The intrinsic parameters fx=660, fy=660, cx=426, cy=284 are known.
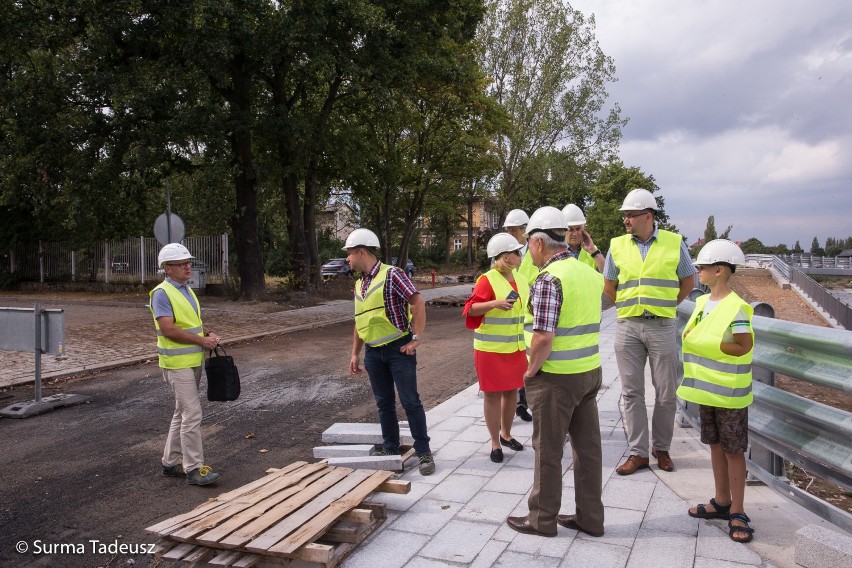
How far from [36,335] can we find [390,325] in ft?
17.5

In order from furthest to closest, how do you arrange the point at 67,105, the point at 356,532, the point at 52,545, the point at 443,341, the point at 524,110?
the point at 524,110, the point at 67,105, the point at 443,341, the point at 52,545, the point at 356,532

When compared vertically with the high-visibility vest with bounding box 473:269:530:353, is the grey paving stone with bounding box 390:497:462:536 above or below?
below

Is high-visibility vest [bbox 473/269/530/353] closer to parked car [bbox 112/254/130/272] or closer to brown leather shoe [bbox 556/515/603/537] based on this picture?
brown leather shoe [bbox 556/515/603/537]

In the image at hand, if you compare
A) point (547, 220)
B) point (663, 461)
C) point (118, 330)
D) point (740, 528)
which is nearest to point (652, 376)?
point (663, 461)

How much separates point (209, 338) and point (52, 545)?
6.34 ft

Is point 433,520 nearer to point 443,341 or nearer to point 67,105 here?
point 443,341

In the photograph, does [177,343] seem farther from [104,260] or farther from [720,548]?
[104,260]

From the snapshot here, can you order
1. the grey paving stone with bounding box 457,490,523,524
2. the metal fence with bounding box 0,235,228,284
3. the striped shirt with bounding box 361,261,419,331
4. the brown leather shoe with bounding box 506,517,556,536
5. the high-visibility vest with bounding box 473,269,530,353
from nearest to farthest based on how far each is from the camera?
the brown leather shoe with bounding box 506,517,556,536 < the grey paving stone with bounding box 457,490,523,524 < the striped shirt with bounding box 361,261,419,331 < the high-visibility vest with bounding box 473,269,530,353 < the metal fence with bounding box 0,235,228,284

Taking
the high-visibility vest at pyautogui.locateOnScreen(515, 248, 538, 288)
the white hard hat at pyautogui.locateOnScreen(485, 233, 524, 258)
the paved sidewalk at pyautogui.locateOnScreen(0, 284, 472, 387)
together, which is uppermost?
the white hard hat at pyautogui.locateOnScreen(485, 233, 524, 258)

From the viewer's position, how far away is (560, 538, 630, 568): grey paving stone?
373cm

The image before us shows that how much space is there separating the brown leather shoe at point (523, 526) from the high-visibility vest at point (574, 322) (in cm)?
100

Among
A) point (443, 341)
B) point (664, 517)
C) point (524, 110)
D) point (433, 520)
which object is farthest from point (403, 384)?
point (524, 110)

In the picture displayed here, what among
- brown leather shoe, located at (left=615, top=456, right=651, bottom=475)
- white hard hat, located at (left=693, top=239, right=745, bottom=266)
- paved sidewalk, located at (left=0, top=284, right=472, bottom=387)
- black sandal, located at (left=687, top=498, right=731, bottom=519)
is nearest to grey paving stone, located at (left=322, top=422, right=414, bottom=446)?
brown leather shoe, located at (left=615, top=456, right=651, bottom=475)

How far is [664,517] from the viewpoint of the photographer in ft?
14.3
